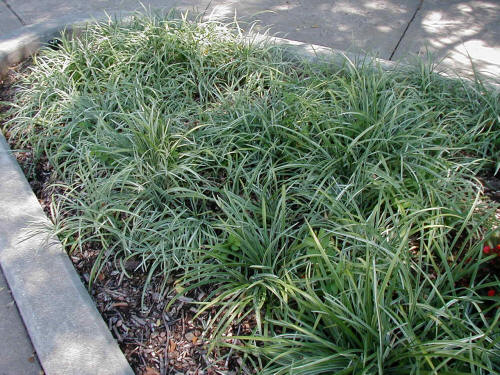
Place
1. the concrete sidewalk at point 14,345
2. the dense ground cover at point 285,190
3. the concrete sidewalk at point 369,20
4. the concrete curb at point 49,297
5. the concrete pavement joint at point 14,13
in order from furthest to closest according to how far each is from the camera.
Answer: the concrete pavement joint at point 14,13, the concrete sidewalk at point 369,20, the concrete sidewalk at point 14,345, the concrete curb at point 49,297, the dense ground cover at point 285,190

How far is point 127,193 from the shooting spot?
2592 mm

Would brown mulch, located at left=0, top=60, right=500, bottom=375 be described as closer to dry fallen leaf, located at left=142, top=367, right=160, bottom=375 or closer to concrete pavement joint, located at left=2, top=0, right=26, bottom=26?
dry fallen leaf, located at left=142, top=367, right=160, bottom=375

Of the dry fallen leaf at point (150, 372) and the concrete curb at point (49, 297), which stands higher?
the concrete curb at point (49, 297)

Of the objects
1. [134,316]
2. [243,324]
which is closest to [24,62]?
[134,316]

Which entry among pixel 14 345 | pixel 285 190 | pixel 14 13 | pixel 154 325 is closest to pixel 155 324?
pixel 154 325

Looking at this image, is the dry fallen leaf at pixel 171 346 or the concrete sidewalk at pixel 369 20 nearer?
the dry fallen leaf at pixel 171 346

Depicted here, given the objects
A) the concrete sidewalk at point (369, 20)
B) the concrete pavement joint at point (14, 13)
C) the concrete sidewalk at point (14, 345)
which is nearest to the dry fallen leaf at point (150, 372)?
the concrete sidewalk at point (14, 345)

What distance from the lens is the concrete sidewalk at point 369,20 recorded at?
13.1ft

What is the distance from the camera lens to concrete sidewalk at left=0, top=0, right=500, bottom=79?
3979mm

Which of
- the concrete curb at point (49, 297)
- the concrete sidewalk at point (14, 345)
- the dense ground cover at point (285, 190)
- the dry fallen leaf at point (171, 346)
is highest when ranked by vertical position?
the dense ground cover at point (285, 190)

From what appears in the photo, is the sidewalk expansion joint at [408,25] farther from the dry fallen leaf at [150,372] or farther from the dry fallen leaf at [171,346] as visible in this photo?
the dry fallen leaf at [150,372]

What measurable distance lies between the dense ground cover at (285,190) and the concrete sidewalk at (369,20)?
80 centimetres

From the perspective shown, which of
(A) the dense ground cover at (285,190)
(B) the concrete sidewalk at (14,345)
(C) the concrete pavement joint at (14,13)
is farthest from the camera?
(C) the concrete pavement joint at (14,13)

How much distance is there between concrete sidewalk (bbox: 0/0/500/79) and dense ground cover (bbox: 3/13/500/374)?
0.80 meters
